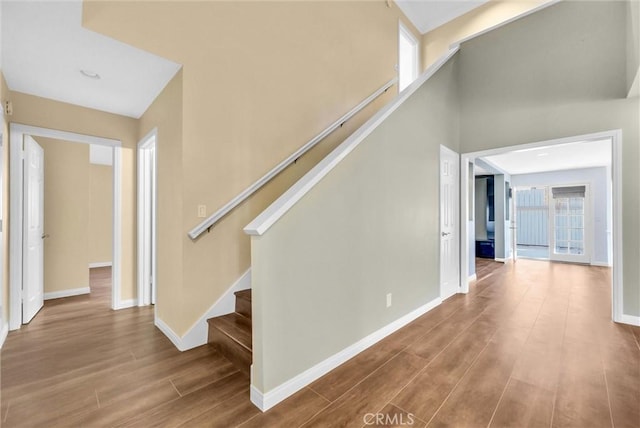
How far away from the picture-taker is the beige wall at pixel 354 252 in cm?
179

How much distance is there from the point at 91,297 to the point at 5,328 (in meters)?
1.45

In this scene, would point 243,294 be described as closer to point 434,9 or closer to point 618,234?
Answer: point 618,234

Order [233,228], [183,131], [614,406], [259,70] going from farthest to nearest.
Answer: [259,70], [233,228], [183,131], [614,406]

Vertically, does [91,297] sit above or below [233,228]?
below

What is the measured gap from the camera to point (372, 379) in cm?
202

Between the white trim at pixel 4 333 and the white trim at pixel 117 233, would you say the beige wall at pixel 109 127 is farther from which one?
the white trim at pixel 4 333

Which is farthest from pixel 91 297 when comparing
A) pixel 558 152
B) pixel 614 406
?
pixel 558 152

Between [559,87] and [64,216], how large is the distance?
7.11 metres

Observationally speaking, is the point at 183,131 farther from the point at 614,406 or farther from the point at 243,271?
the point at 614,406

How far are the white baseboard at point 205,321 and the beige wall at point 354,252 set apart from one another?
961mm

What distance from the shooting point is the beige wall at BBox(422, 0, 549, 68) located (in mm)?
4797

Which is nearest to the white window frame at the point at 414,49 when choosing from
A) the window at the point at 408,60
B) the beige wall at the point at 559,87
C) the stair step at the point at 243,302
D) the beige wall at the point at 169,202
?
the window at the point at 408,60

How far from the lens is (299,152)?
318 centimetres
